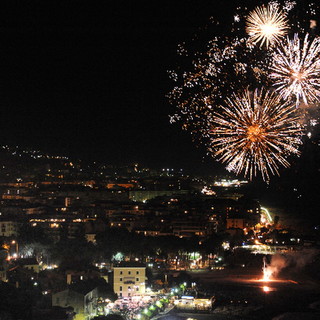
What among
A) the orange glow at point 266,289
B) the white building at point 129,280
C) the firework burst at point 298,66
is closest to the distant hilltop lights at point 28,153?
the white building at point 129,280

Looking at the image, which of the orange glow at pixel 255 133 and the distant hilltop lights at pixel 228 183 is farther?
the distant hilltop lights at pixel 228 183

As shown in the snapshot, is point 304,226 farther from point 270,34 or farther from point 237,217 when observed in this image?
point 270,34

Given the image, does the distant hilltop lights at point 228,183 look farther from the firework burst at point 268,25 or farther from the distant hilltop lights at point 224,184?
the firework burst at point 268,25

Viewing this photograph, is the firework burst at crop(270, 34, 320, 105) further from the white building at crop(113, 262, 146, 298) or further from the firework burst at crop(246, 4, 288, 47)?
the white building at crop(113, 262, 146, 298)

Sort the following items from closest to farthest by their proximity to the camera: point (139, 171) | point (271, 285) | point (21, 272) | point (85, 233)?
point (21, 272)
point (271, 285)
point (85, 233)
point (139, 171)

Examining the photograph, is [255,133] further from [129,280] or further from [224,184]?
[224,184]

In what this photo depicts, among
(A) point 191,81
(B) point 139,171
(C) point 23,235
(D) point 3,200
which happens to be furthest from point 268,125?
(B) point 139,171
